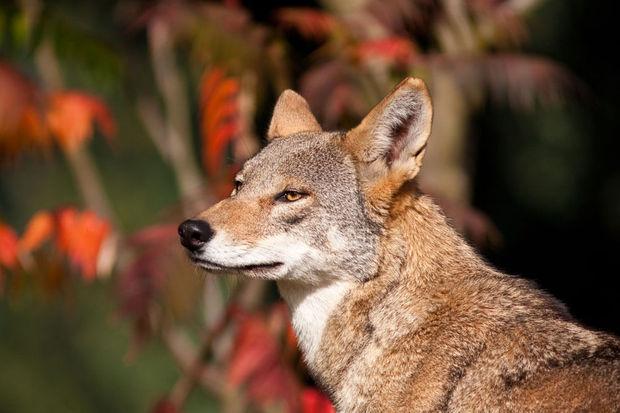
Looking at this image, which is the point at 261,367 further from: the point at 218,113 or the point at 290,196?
the point at 290,196

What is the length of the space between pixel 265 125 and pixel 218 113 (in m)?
1.79

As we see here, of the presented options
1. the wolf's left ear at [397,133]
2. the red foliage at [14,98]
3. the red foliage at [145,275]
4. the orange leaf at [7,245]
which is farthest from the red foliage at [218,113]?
the wolf's left ear at [397,133]

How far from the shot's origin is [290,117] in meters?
5.81

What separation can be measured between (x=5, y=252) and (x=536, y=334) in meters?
3.91

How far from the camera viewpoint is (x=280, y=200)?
4.99 meters

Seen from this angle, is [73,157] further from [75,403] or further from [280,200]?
[75,403]

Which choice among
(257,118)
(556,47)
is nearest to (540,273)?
(556,47)

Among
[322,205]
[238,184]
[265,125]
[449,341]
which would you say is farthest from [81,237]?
[449,341]

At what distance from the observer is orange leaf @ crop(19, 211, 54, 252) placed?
706cm

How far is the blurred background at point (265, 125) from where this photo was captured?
682cm

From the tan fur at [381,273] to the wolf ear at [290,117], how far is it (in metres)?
0.53

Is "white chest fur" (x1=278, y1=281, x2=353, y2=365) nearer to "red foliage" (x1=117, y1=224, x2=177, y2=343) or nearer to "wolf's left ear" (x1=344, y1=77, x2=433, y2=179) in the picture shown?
"wolf's left ear" (x1=344, y1=77, x2=433, y2=179)

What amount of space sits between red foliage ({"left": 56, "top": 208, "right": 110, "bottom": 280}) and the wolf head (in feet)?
7.44

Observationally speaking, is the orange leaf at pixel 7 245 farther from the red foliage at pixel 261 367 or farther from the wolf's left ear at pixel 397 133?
the wolf's left ear at pixel 397 133
